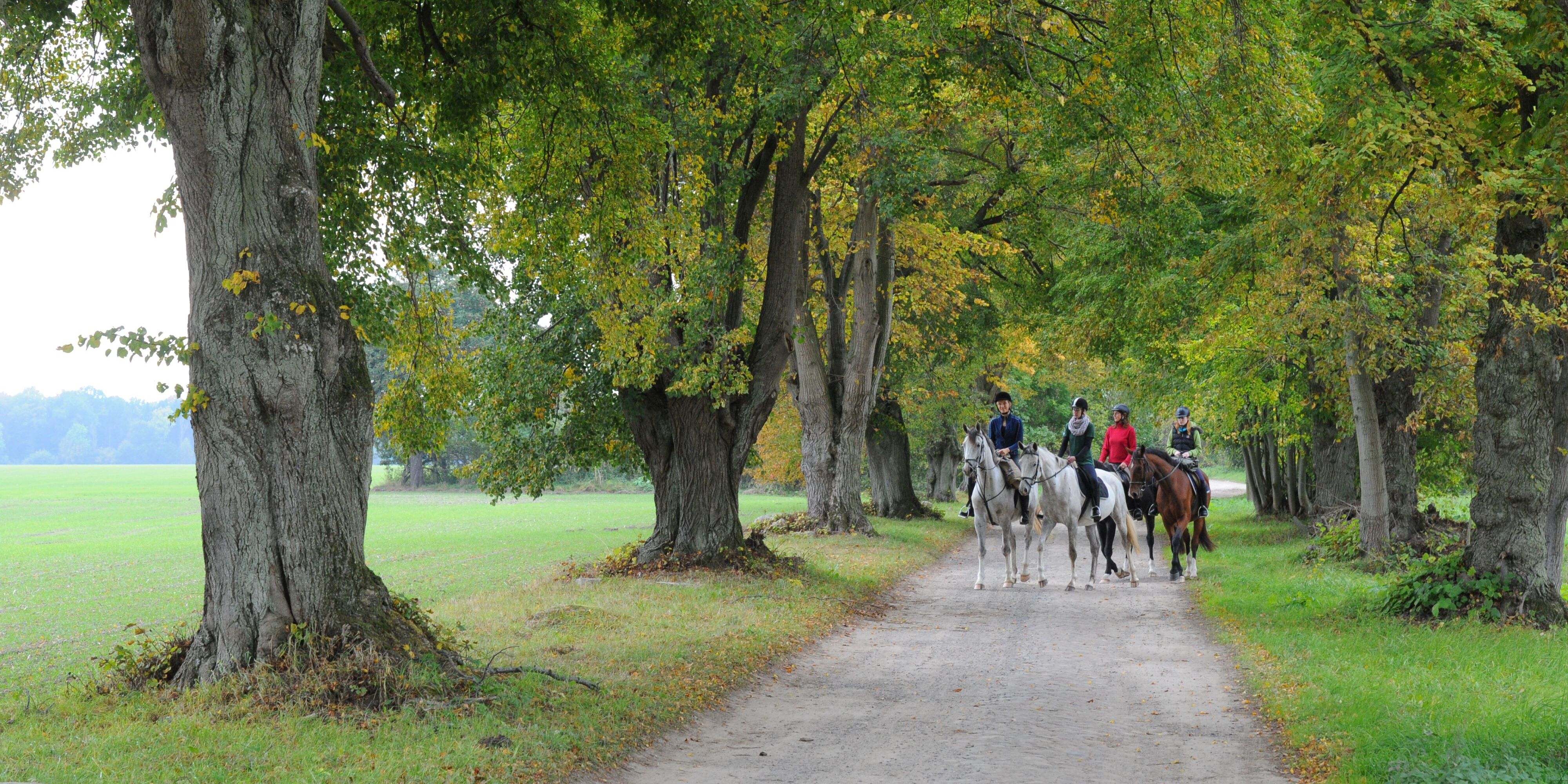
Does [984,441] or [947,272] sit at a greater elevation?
[947,272]

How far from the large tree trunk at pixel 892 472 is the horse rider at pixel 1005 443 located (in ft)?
57.6

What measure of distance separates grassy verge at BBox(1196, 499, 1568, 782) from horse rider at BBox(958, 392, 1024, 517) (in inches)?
128

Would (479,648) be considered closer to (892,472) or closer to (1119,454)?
(1119,454)

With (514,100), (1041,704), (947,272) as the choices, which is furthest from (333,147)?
(947,272)

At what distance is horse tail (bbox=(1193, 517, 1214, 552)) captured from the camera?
1942 cm

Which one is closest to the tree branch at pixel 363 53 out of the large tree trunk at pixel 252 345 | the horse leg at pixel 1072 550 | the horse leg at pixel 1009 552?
the large tree trunk at pixel 252 345

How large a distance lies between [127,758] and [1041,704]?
650 cm

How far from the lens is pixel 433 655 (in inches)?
352

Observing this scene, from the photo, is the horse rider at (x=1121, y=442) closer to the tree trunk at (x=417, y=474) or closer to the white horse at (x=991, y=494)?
the white horse at (x=991, y=494)

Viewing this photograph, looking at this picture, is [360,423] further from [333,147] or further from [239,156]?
[333,147]

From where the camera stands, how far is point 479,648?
11.4 m

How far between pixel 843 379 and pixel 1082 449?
10566 mm

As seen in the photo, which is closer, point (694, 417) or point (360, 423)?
point (360, 423)

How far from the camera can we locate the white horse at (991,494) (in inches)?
676
